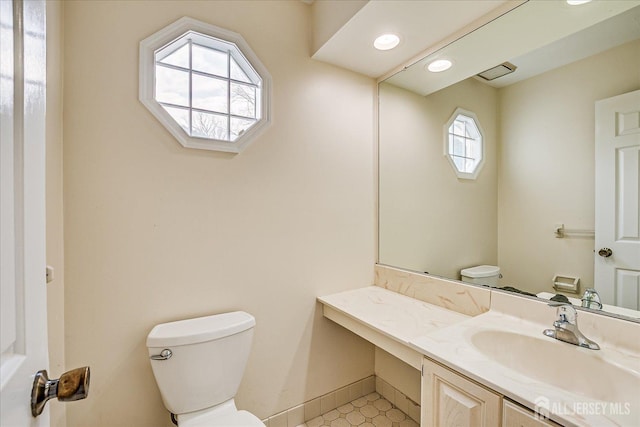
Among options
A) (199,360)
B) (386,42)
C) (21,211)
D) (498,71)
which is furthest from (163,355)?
(498,71)

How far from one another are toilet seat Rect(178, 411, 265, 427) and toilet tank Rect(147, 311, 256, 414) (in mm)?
47

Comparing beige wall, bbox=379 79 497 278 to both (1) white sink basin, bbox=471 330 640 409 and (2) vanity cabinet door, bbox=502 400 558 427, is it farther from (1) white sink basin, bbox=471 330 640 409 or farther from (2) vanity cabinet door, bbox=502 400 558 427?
(2) vanity cabinet door, bbox=502 400 558 427

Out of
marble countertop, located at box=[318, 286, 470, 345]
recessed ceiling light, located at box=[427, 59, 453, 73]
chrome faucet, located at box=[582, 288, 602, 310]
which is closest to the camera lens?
chrome faucet, located at box=[582, 288, 602, 310]

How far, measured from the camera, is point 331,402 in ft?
6.25

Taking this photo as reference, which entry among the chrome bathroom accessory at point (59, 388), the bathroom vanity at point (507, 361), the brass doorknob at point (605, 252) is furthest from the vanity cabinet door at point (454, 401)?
the chrome bathroom accessory at point (59, 388)

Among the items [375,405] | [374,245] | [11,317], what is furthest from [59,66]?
[375,405]

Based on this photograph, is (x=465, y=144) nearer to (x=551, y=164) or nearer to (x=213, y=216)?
(x=551, y=164)

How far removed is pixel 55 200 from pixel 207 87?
2.83 feet

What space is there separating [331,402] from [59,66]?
90.3 inches

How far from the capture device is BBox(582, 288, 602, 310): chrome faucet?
3.75 feet

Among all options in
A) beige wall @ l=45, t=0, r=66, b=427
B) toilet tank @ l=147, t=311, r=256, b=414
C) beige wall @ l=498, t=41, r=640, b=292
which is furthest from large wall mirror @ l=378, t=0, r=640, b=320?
beige wall @ l=45, t=0, r=66, b=427

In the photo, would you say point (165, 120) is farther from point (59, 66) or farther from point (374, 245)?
point (374, 245)

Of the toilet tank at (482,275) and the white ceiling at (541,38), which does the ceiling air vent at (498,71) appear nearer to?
the white ceiling at (541,38)

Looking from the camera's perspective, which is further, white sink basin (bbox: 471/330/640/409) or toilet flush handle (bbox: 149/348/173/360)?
toilet flush handle (bbox: 149/348/173/360)
